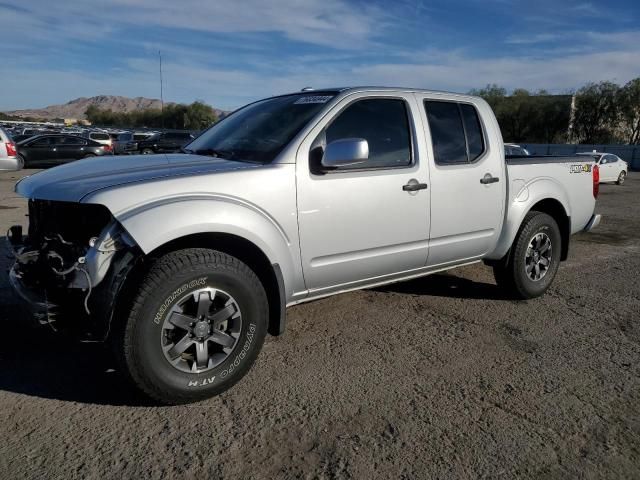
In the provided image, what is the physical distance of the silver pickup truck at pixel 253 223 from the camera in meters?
2.80

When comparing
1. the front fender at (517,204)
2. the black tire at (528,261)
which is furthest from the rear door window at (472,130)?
the black tire at (528,261)

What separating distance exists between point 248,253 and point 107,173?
3.20 feet

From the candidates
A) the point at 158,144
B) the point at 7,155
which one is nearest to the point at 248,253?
the point at 7,155

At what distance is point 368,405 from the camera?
303 centimetres

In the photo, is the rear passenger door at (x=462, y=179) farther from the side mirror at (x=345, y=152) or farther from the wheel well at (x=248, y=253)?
the wheel well at (x=248, y=253)

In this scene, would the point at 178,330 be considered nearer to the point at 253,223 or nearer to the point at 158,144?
the point at 253,223

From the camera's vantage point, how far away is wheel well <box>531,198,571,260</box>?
5.09 m

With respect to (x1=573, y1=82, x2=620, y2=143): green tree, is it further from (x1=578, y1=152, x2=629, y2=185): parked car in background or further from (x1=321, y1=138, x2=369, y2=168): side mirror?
(x1=321, y1=138, x2=369, y2=168): side mirror

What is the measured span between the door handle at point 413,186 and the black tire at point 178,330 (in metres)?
1.36

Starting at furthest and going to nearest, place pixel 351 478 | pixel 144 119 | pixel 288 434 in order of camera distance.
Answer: pixel 144 119, pixel 288 434, pixel 351 478

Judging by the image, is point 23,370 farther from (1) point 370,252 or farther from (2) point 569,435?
(2) point 569,435

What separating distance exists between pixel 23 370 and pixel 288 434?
6.13ft

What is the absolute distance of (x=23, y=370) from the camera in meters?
3.38

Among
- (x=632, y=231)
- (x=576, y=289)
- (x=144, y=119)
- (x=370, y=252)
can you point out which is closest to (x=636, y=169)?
(x=632, y=231)
